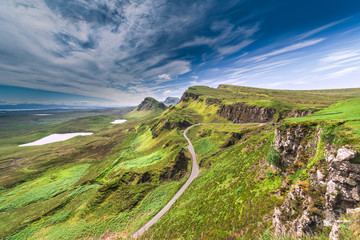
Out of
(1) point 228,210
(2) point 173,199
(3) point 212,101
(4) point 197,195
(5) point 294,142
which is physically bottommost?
(2) point 173,199

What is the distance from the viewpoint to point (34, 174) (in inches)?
3883

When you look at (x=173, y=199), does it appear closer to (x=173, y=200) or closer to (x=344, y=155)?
(x=173, y=200)

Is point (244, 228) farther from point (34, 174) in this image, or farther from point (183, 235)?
point (34, 174)

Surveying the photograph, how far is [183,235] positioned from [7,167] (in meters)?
201

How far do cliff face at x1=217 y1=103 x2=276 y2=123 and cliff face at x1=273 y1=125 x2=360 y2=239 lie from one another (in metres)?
98.4

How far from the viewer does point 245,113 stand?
371 feet

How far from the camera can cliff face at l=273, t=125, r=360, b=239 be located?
10.2 metres

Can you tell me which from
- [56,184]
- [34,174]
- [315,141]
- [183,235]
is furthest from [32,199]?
[315,141]

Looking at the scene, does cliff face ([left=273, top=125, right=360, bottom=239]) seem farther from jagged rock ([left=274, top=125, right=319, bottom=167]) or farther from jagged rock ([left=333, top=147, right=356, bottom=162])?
jagged rock ([left=274, top=125, right=319, bottom=167])

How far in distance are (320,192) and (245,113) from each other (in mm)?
113161

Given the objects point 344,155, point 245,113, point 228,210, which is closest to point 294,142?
point 344,155

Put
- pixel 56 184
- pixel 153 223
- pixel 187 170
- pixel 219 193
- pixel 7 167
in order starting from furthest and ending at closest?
pixel 7 167 < pixel 56 184 < pixel 187 170 < pixel 153 223 < pixel 219 193

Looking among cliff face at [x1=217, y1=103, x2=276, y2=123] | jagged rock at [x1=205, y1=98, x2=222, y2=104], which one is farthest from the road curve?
jagged rock at [x1=205, y1=98, x2=222, y2=104]

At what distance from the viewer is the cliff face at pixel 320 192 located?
400 inches
